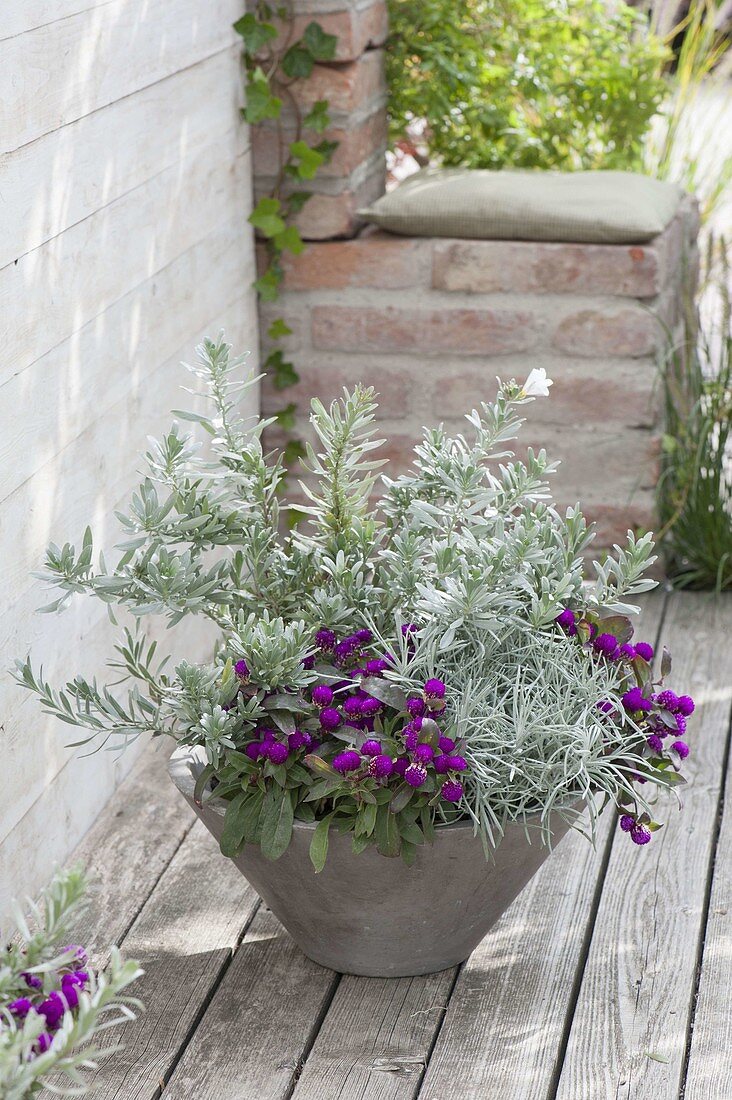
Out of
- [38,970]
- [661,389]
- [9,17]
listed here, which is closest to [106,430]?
[9,17]

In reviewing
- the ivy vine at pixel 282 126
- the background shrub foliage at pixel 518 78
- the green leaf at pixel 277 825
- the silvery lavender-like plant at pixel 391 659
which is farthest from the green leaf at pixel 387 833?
the background shrub foliage at pixel 518 78

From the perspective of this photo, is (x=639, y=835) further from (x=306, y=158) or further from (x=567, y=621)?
(x=306, y=158)

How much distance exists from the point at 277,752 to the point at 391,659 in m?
0.22

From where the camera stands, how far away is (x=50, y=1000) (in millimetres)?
1267

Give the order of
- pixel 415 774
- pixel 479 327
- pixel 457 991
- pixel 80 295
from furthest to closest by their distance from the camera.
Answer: pixel 479 327, pixel 80 295, pixel 457 991, pixel 415 774

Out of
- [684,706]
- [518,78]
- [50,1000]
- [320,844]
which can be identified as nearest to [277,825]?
[320,844]

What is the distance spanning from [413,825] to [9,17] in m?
1.14

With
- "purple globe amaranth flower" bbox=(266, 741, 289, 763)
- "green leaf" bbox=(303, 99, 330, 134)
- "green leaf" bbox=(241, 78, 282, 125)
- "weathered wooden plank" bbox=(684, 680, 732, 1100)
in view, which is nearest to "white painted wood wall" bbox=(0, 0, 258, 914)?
"green leaf" bbox=(241, 78, 282, 125)

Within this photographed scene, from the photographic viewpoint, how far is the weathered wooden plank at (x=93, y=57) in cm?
180

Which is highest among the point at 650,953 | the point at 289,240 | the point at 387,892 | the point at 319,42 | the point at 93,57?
the point at 93,57

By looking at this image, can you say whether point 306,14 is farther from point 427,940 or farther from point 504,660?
Answer: point 427,940

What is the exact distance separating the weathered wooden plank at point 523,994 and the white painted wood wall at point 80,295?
0.58 metres

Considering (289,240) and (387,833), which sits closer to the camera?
(387,833)

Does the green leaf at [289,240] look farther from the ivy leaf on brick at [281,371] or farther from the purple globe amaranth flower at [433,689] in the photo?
the purple globe amaranth flower at [433,689]
